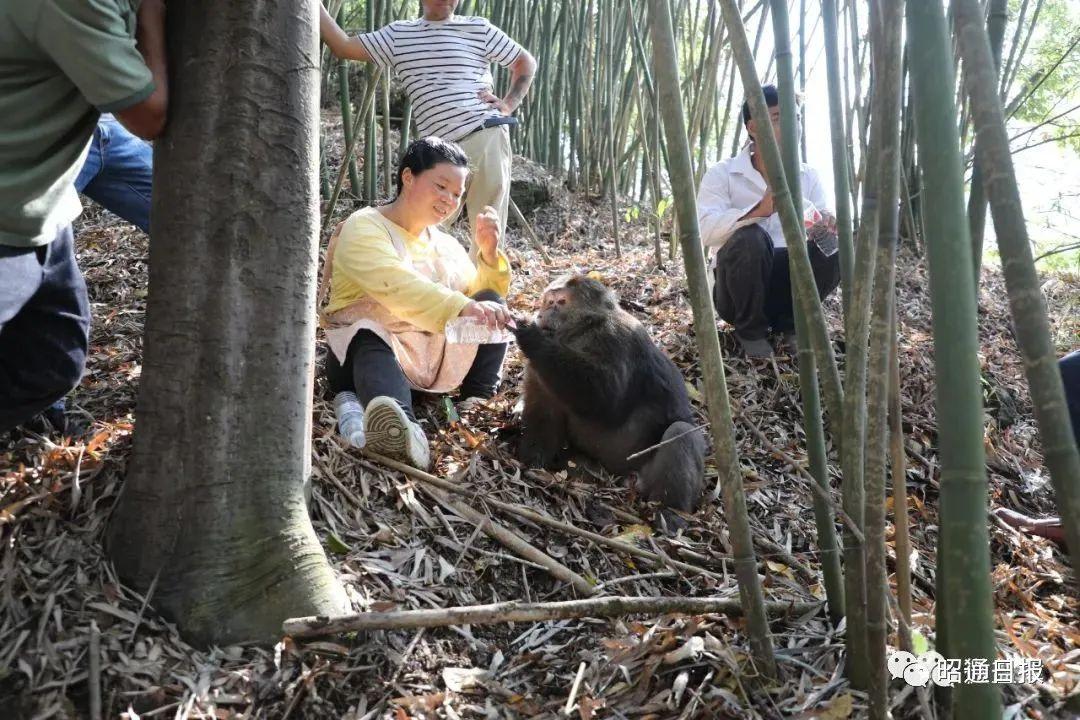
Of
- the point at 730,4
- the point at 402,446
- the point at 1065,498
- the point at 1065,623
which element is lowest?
the point at 1065,623

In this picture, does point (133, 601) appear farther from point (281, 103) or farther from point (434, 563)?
point (281, 103)

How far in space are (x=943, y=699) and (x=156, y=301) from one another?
190cm

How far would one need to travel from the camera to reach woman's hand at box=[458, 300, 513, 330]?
332 cm

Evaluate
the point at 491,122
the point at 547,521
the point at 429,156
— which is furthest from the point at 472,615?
the point at 491,122

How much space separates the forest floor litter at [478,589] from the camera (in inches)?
70.6

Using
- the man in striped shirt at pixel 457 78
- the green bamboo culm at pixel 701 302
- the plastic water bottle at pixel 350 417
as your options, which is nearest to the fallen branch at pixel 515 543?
the plastic water bottle at pixel 350 417

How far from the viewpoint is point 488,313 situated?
3.38m

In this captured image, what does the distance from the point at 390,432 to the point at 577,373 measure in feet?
3.08

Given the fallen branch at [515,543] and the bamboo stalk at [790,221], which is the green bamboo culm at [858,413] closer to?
the bamboo stalk at [790,221]

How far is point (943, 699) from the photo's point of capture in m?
1.60

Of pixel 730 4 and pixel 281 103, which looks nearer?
pixel 730 4

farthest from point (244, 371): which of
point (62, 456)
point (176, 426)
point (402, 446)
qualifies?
point (402, 446)

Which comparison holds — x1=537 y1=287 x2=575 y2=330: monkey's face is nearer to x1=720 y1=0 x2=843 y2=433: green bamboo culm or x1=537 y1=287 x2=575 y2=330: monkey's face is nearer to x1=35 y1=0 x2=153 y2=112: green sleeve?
x1=720 y1=0 x2=843 y2=433: green bamboo culm

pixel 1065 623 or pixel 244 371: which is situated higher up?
pixel 244 371
